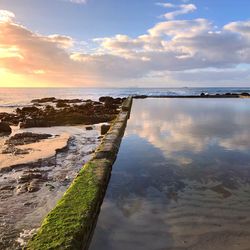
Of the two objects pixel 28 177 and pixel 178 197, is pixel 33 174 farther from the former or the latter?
pixel 178 197

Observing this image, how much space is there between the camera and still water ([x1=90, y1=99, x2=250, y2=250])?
4914 mm

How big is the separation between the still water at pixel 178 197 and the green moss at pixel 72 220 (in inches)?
14.0

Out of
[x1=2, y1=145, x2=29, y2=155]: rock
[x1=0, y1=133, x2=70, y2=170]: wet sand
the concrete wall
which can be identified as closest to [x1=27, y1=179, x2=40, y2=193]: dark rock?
the concrete wall

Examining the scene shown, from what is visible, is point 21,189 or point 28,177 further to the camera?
point 28,177

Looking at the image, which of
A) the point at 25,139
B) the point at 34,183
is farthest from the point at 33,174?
the point at 25,139

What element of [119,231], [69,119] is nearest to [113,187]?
[119,231]

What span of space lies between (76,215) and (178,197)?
7.62ft

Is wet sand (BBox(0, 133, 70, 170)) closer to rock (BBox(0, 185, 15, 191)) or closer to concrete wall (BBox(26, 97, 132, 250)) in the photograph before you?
rock (BBox(0, 185, 15, 191))

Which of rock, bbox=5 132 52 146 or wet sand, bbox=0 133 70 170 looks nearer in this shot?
wet sand, bbox=0 133 70 170

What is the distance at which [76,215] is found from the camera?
5125 millimetres

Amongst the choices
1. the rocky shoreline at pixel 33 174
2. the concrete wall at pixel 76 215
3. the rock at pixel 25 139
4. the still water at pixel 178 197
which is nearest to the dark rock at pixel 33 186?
the rocky shoreline at pixel 33 174

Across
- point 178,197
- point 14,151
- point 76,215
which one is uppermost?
point 76,215

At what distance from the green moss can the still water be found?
35cm

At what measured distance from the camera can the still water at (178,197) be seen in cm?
491
